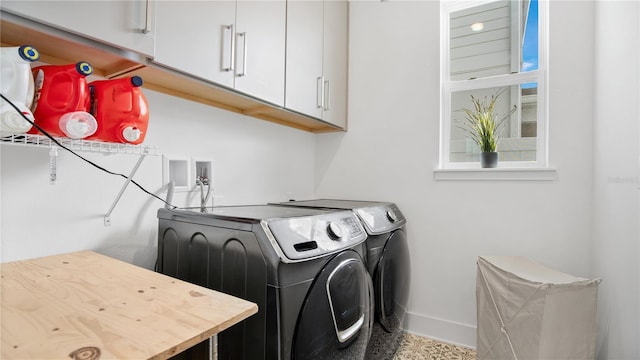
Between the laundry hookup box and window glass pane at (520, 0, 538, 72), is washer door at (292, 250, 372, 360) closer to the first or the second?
the laundry hookup box

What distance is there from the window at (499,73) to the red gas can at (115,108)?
6.15ft

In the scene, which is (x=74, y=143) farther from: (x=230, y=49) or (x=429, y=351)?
(x=429, y=351)

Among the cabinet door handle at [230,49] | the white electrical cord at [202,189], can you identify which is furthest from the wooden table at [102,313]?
the cabinet door handle at [230,49]

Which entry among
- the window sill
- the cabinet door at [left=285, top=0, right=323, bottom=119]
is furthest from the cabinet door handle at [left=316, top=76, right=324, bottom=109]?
the window sill

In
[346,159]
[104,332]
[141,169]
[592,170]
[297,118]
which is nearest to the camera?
[104,332]

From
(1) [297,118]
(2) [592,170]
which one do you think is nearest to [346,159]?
(1) [297,118]

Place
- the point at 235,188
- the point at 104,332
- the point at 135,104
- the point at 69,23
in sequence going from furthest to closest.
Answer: the point at 235,188, the point at 135,104, the point at 69,23, the point at 104,332

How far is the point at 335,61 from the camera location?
2271mm

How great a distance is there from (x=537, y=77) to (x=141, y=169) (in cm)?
235

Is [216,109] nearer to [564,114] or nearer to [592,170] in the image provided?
[564,114]

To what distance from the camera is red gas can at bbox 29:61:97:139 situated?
35.3 inches

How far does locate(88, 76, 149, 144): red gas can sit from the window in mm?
1875

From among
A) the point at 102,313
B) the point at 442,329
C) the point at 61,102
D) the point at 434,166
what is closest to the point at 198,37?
the point at 61,102

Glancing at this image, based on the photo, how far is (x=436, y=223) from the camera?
6.95ft
